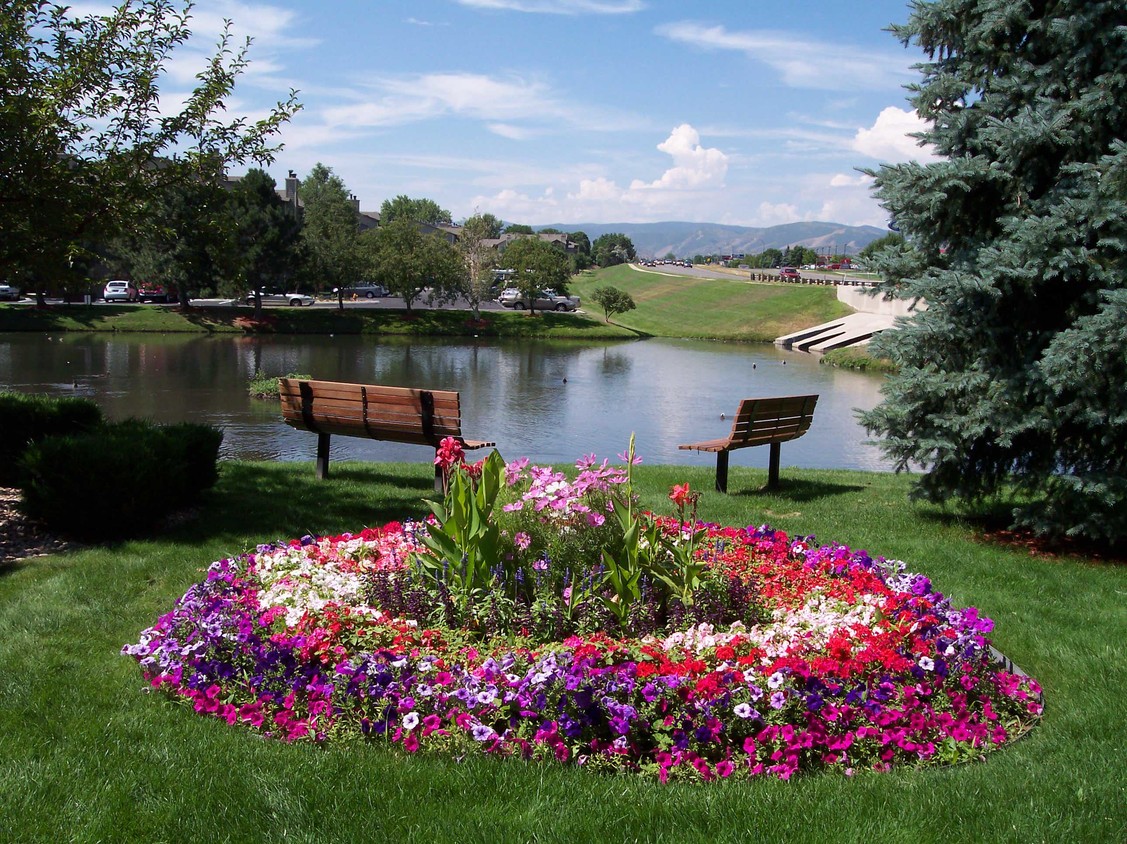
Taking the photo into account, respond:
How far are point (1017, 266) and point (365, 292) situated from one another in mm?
81526

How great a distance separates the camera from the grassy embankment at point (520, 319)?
53188 millimetres

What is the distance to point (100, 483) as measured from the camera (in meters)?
7.47

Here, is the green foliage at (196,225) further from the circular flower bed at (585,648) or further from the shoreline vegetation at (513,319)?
the shoreline vegetation at (513,319)

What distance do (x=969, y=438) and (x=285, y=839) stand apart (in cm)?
745

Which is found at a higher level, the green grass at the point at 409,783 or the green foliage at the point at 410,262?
the green foliage at the point at 410,262

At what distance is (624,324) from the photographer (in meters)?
68.6

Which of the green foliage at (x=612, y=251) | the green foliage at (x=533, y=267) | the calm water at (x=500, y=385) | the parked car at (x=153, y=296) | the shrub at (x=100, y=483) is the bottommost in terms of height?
the calm water at (x=500, y=385)

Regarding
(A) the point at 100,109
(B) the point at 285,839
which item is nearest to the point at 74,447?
(A) the point at 100,109

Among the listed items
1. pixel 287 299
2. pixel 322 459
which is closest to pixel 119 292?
pixel 287 299

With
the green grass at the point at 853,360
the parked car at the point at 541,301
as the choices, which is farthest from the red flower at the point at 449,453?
the parked car at the point at 541,301

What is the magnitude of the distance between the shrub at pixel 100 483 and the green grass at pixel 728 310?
57439 millimetres

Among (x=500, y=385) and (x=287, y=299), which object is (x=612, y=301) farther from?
(x=500, y=385)

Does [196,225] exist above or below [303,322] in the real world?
above

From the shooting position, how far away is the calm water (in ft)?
67.9
